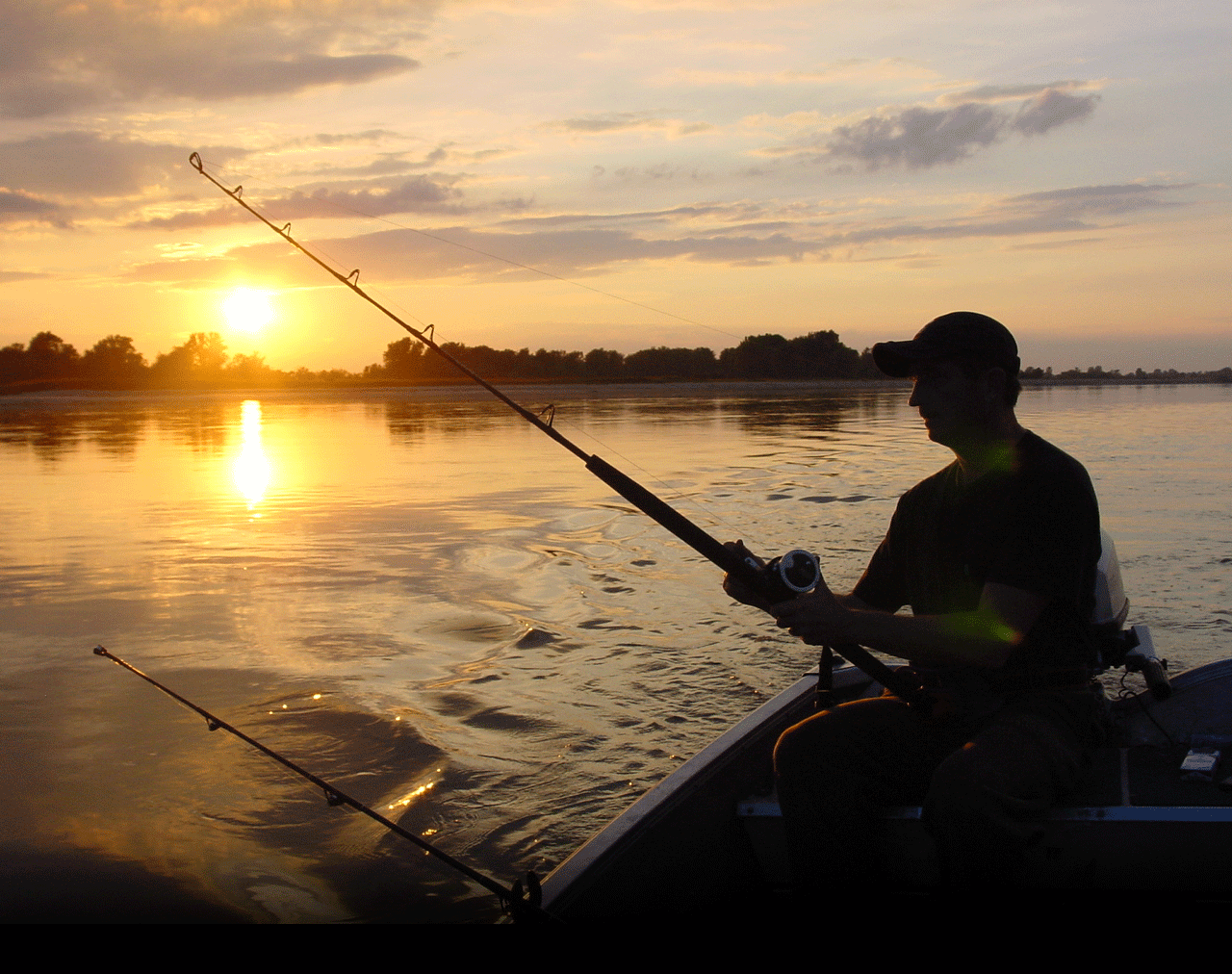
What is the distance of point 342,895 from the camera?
3.39 meters

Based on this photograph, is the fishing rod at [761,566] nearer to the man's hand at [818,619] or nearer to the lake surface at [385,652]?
the man's hand at [818,619]

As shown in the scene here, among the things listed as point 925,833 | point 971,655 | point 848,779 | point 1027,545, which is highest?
point 1027,545

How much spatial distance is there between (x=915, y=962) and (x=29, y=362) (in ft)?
250

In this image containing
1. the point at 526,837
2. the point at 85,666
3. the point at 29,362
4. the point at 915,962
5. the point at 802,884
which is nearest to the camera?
the point at 915,962

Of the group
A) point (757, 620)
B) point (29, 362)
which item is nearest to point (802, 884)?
point (757, 620)

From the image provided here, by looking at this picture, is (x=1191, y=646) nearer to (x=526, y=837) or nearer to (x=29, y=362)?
(x=526, y=837)

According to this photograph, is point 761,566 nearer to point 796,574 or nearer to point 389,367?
point 796,574

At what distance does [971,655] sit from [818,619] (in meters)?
0.36

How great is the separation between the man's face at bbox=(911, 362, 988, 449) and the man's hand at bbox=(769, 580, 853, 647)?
51 cm

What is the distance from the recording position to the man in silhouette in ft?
8.23

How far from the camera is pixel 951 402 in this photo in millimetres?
2805

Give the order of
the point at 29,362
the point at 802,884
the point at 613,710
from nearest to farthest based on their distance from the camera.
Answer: the point at 802,884 → the point at 613,710 → the point at 29,362

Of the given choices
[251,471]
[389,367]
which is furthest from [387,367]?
[251,471]

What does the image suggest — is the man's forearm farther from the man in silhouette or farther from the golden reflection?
the golden reflection
